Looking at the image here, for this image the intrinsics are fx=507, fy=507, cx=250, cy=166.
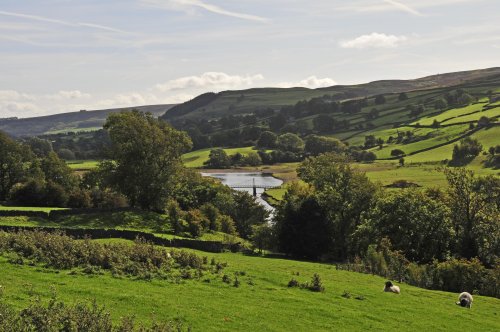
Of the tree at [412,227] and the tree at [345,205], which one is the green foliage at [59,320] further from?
the tree at [345,205]

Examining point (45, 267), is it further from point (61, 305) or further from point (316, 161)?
point (316, 161)

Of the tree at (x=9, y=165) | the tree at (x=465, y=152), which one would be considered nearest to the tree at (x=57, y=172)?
the tree at (x=9, y=165)

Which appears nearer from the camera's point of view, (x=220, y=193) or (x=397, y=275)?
(x=397, y=275)

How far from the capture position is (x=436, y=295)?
3584 centimetres

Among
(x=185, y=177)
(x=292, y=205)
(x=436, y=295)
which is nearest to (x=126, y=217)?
(x=292, y=205)

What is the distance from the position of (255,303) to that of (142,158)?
1653 inches

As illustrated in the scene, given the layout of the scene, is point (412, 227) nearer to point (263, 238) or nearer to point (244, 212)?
point (263, 238)

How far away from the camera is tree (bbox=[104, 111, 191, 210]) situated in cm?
6494

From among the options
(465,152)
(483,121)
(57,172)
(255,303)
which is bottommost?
(465,152)

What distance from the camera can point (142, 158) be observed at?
6569 centimetres

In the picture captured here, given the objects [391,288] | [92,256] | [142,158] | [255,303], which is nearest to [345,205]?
[142,158]

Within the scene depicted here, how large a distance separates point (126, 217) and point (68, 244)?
1093 inches

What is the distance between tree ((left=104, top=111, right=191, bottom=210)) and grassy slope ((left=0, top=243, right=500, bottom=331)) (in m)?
34.0

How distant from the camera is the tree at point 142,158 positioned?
6494 cm
